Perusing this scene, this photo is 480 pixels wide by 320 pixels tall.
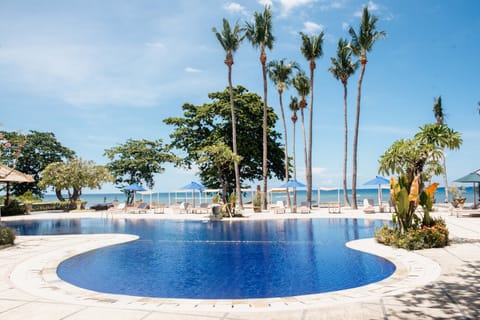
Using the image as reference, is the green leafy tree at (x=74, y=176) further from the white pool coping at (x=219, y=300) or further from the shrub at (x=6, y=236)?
the white pool coping at (x=219, y=300)

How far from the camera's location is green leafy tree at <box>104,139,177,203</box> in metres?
40.5

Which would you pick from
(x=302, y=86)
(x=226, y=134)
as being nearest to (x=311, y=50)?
(x=302, y=86)

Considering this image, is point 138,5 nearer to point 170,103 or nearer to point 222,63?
point 222,63

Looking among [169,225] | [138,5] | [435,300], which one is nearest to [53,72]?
[138,5]

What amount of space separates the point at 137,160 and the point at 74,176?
29.7 feet

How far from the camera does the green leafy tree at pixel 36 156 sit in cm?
4209

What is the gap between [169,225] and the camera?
65.0 feet

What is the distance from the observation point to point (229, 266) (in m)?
9.31

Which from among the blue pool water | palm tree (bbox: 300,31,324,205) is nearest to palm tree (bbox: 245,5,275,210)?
palm tree (bbox: 300,31,324,205)

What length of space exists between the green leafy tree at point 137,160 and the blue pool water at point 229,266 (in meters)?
26.3

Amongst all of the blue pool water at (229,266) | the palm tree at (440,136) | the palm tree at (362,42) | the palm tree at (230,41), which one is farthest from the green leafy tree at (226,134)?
the palm tree at (440,136)

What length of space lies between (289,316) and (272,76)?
27.5m

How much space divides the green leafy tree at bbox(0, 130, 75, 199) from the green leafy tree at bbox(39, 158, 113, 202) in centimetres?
1251

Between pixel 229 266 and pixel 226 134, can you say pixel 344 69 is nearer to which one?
pixel 226 134
